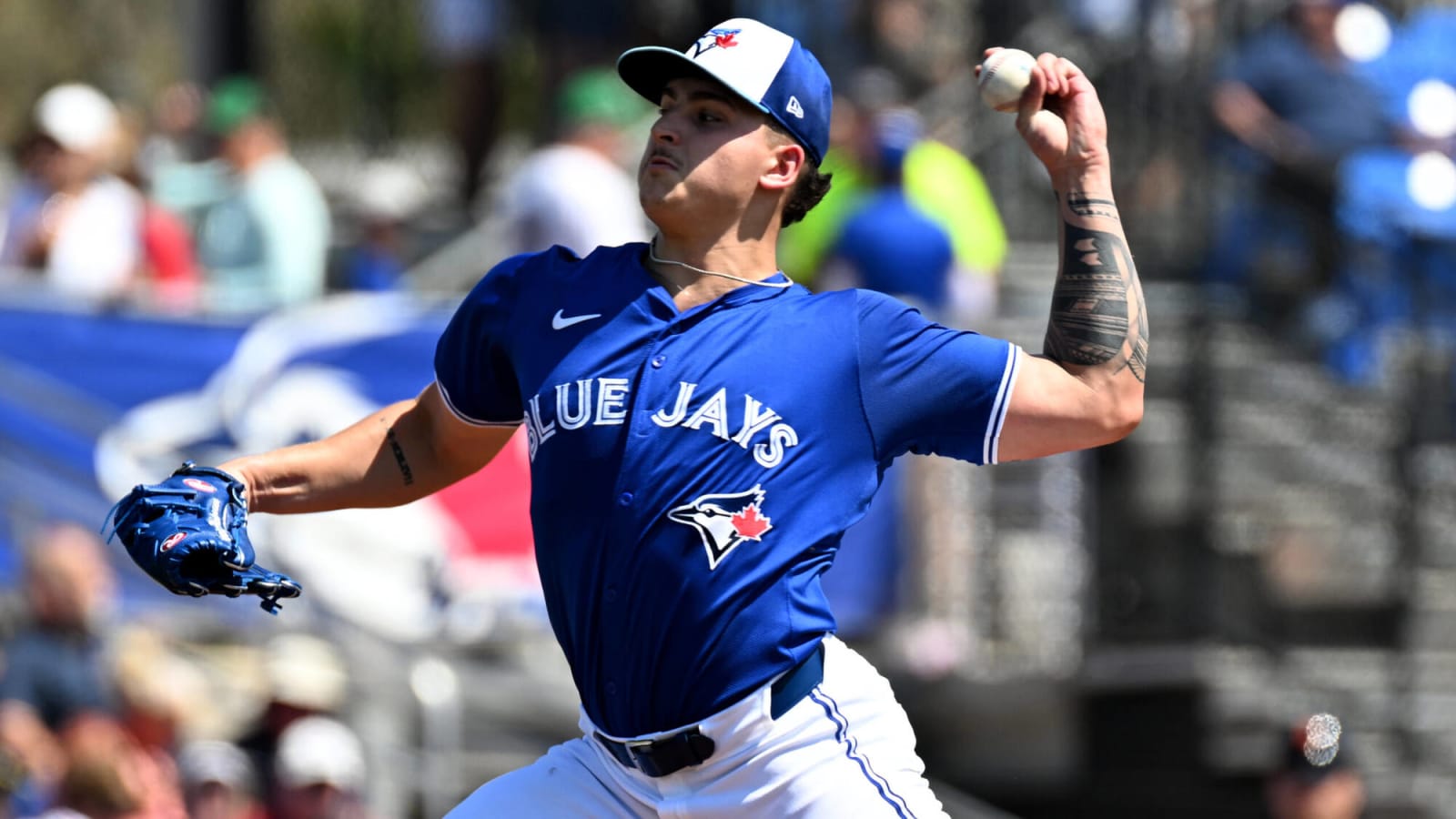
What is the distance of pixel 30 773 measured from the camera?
745cm

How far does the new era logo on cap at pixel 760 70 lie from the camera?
404cm

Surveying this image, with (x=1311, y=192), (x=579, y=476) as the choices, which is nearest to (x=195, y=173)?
(x=1311, y=192)

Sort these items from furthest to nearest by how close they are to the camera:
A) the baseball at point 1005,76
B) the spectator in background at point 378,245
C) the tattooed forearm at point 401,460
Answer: the spectator in background at point 378,245 < the tattooed forearm at point 401,460 < the baseball at point 1005,76

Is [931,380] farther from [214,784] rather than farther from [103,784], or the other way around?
[214,784]

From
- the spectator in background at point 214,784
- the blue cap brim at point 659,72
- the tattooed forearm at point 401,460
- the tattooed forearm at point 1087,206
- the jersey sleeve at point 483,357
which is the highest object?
the blue cap brim at point 659,72

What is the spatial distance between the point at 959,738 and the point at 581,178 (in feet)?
10.6

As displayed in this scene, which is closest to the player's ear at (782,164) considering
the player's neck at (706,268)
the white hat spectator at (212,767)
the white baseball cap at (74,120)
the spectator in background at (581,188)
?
the player's neck at (706,268)

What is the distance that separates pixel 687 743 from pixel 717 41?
1.30 m

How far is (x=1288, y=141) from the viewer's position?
10.2 m

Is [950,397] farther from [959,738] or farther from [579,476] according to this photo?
[959,738]

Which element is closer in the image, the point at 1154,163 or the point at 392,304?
the point at 392,304

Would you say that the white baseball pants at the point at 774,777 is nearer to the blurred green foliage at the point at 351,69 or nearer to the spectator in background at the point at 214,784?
the spectator in background at the point at 214,784

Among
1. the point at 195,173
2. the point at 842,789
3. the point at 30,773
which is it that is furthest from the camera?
the point at 195,173

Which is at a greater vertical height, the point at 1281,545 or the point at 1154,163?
the point at 1154,163
